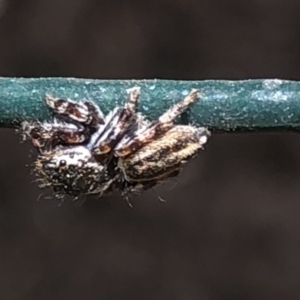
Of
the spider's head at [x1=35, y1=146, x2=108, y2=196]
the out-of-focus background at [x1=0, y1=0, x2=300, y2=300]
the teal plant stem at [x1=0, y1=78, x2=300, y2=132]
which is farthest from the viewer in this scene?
the out-of-focus background at [x1=0, y1=0, x2=300, y2=300]

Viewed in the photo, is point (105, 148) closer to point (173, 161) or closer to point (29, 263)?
point (173, 161)

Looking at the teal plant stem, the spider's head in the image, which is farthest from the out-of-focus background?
the teal plant stem

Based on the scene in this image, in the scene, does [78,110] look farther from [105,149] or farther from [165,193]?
[165,193]

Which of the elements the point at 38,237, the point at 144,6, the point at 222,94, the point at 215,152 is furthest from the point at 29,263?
the point at 222,94

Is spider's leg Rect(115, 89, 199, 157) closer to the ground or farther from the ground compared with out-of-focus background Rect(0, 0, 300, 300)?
closer to the ground

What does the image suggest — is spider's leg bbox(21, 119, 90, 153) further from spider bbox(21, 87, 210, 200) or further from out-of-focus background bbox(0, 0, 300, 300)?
out-of-focus background bbox(0, 0, 300, 300)

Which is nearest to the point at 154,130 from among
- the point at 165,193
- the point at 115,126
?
the point at 115,126

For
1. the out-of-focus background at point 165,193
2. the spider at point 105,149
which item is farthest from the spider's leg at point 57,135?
the out-of-focus background at point 165,193

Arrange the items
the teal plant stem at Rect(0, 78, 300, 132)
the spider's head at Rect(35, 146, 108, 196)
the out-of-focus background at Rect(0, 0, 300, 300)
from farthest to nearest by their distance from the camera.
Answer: the out-of-focus background at Rect(0, 0, 300, 300)
the spider's head at Rect(35, 146, 108, 196)
the teal plant stem at Rect(0, 78, 300, 132)
